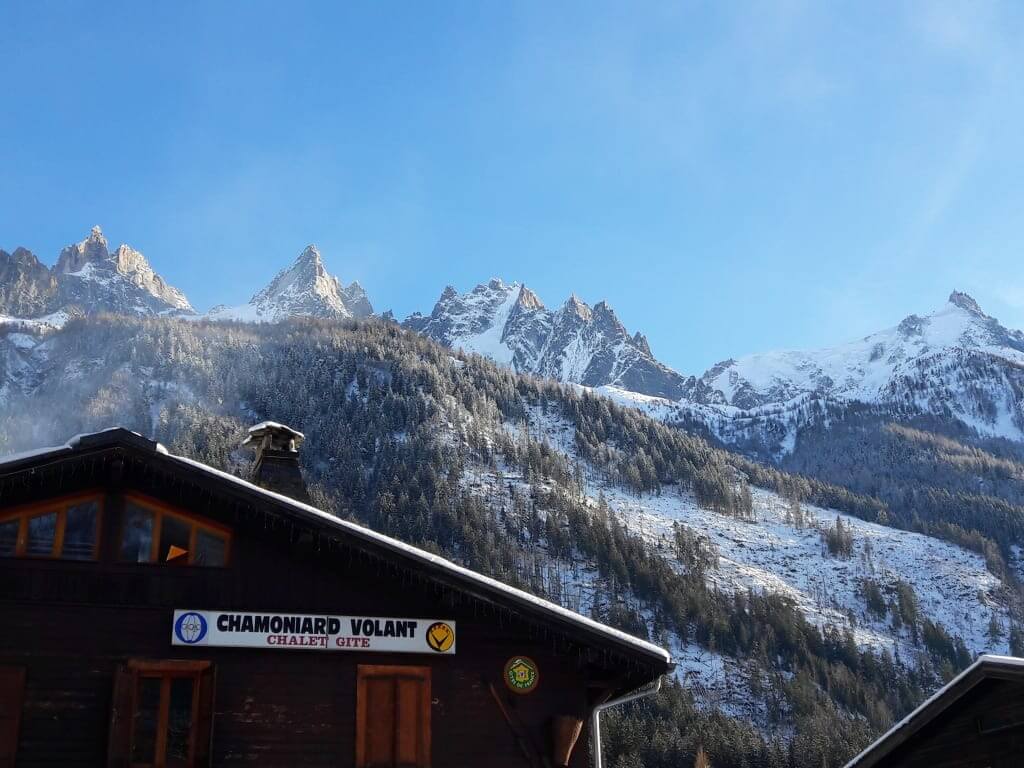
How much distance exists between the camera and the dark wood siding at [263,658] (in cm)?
1744

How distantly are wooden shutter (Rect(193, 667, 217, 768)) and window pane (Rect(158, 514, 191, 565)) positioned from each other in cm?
195

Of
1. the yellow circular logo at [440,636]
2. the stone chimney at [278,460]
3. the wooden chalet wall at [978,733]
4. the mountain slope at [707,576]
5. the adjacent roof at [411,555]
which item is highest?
the mountain slope at [707,576]

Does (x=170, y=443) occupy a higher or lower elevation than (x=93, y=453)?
higher

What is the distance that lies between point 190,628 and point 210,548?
1423mm

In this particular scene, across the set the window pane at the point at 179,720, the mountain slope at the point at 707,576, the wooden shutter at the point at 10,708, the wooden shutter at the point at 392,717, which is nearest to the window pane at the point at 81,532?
the wooden shutter at the point at 10,708

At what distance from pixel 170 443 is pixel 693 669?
86.7 metres

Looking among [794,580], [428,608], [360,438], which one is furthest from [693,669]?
[428,608]

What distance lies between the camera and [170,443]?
17450cm

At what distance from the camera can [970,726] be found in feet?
67.6

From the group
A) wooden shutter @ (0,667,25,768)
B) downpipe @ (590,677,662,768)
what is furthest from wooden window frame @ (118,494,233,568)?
downpipe @ (590,677,662,768)

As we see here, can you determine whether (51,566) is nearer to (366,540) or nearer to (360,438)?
(366,540)

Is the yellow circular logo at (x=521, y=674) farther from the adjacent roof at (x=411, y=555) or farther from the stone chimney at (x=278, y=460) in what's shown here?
the stone chimney at (x=278, y=460)

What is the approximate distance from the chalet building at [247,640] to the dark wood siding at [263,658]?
1.1 inches

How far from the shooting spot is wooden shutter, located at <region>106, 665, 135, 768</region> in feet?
55.7
